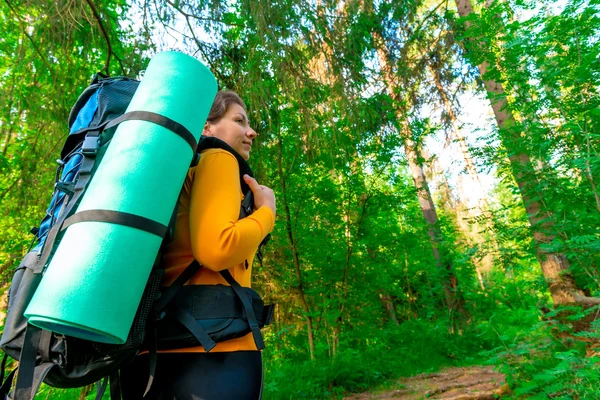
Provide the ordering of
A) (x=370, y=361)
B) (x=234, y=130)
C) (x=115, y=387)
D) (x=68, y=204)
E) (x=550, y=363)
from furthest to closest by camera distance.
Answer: (x=370, y=361) → (x=550, y=363) → (x=234, y=130) → (x=115, y=387) → (x=68, y=204)

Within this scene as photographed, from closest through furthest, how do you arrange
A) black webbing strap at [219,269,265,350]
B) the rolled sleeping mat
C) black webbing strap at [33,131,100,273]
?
the rolled sleeping mat
black webbing strap at [33,131,100,273]
black webbing strap at [219,269,265,350]

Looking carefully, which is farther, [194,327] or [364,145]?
[364,145]

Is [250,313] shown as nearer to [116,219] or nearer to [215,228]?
[215,228]

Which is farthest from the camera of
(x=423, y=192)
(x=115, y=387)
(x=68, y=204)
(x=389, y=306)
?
(x=389, y=306)

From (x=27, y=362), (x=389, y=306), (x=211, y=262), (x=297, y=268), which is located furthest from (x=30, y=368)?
(x=389, y=306)

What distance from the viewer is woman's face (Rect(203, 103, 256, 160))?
163cm

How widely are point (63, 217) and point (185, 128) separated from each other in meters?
0.44

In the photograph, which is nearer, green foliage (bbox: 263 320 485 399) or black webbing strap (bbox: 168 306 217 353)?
black webbing strap (bbox: 168 306 217 353)

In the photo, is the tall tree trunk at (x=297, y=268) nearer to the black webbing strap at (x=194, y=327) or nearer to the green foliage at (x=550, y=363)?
the green foliage at (x=550, y=363)

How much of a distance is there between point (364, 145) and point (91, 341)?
18.3 feet

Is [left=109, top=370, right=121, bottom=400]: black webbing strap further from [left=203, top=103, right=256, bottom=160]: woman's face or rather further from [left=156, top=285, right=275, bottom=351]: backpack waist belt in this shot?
[left=203, top=103, right=256, bottom=160]: woman's face

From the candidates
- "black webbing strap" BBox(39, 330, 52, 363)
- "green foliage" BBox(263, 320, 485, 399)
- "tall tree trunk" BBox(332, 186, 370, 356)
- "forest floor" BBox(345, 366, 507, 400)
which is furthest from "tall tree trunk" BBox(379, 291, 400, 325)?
"black webbing strap" BBox(39, 330, 52, 363)

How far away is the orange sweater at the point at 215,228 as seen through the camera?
1.24 metres

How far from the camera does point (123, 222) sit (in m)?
1.13
